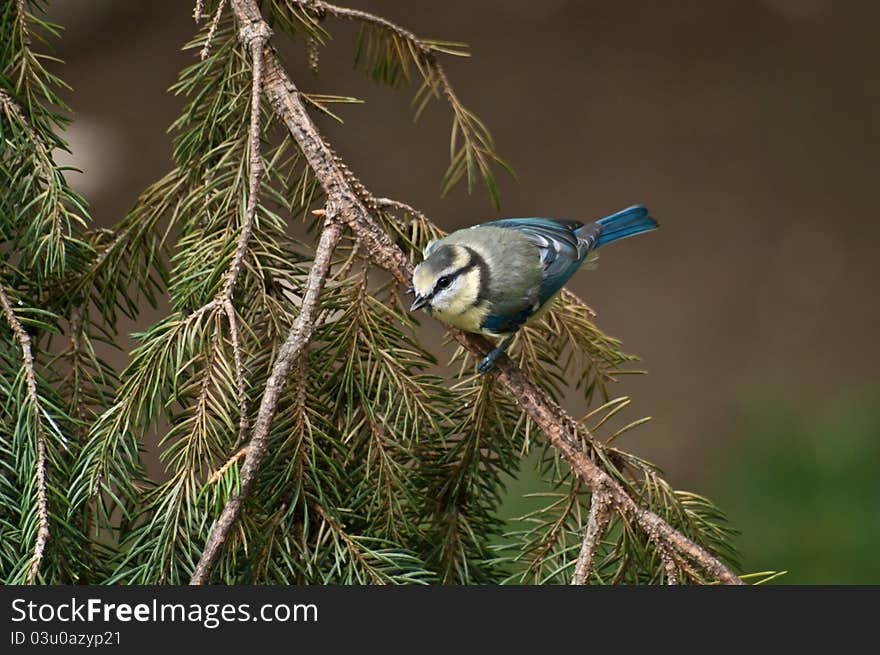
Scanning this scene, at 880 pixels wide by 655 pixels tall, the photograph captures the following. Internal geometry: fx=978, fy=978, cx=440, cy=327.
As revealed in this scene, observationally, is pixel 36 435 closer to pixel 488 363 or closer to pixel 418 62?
pixel 488 363

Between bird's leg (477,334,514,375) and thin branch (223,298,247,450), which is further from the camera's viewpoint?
bird's leg (477,334,514,375)

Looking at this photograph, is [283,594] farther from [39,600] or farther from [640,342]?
[640,342]

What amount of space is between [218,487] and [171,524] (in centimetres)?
10

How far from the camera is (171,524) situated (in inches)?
39.8

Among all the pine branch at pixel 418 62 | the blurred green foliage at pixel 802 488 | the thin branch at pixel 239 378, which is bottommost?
the blurred green foliage at pixel 802 488

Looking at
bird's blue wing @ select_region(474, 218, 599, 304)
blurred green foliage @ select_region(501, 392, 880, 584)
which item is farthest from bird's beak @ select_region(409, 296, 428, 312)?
blurred green foliage @ select_region(501, 392, 880, 584)

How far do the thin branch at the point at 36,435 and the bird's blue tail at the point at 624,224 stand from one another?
0.94 meters

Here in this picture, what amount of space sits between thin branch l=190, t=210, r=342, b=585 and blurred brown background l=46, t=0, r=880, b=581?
111 inches

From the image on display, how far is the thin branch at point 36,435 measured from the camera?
981mm

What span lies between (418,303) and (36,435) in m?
0.47

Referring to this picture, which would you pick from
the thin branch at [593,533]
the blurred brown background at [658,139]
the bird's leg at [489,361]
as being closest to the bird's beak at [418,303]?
the bird's leg at [489,361]

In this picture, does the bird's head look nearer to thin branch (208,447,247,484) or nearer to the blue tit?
the blue tit

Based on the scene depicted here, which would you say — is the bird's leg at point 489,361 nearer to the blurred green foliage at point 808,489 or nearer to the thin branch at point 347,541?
the thin branch at point 347,541

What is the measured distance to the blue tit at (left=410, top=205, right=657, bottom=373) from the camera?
123cm
